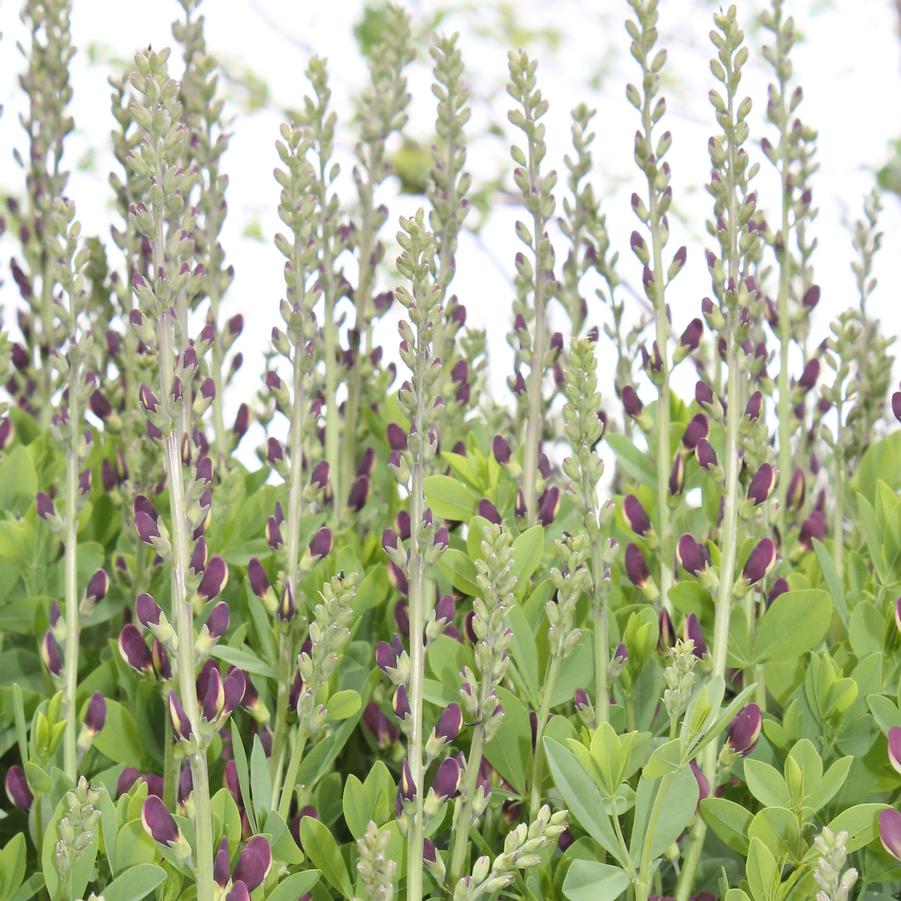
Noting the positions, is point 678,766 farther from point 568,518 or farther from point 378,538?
point 378,538

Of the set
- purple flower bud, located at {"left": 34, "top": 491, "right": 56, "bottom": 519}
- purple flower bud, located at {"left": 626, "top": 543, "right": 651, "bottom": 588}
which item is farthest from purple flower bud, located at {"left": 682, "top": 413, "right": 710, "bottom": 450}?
purple flower bud, located at {"left": 34, "top": 491, "right": 56, "bottom": 519}

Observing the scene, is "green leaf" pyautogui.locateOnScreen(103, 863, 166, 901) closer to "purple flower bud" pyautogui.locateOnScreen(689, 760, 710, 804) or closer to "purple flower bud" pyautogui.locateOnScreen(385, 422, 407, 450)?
"purple flower bud" pyautogui.locateOnScreen(689, 760, 710, 804)

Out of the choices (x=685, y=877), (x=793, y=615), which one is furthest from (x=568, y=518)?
(x=685, y=877)

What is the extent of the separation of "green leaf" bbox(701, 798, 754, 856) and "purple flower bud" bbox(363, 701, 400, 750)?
265 millimetres

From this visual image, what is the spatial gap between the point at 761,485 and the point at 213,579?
0.41m

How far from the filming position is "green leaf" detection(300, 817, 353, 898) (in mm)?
748

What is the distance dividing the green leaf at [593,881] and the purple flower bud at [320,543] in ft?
1.03

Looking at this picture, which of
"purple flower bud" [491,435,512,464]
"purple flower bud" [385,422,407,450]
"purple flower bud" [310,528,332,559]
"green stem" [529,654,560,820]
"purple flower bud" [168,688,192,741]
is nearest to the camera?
"purple flower bud" [168,688,192,741]

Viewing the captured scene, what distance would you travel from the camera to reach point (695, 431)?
0.96 meters

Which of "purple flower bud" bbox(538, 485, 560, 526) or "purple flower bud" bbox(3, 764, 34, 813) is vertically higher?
"purple flower bud" bbox(538, 485, 560, 526)

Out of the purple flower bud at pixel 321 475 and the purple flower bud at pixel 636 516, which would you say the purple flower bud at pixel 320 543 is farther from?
the purple flower bud at pixel 636 516

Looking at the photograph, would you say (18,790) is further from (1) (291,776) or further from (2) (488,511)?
(2) (488,511)

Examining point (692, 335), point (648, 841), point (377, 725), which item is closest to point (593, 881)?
point (648, 841)

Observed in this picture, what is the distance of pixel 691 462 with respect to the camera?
994 mm
